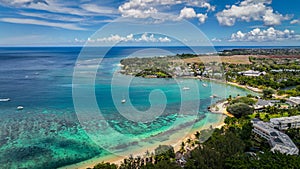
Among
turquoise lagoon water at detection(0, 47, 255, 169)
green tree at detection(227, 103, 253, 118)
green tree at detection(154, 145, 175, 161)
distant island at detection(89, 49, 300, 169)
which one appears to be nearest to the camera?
distant island at detection(89, 49, 300, 169)

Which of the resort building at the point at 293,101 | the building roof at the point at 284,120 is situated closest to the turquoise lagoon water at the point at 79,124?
the building roof at the point at 284,120

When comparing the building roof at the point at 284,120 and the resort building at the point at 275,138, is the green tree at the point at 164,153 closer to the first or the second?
the resort building at the point at 275,138

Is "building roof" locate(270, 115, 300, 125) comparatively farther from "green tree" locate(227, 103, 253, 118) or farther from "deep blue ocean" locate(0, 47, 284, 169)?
"deep blue ocean" locate(0, 47, 284, 169)

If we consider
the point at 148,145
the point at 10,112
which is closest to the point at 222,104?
the point at 148,145

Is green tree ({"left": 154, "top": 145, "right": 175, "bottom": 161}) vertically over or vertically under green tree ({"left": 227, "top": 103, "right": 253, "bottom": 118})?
under

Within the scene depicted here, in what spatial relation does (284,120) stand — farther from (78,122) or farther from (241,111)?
(78,122)

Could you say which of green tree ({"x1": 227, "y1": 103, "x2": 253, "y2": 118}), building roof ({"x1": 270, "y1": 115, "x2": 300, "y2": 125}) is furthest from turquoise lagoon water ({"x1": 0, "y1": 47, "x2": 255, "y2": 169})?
building roof ({"x1": 270, "y1": 115, "x2": 300, "y2": 125})

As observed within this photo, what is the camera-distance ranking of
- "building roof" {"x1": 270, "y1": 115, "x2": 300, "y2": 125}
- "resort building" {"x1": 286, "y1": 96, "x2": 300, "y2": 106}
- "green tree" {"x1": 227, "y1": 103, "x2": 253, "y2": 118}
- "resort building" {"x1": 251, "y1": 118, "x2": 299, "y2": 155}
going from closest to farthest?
"resort building" {"x1": 251, "y1": 118, "x2": 299, "y2": 155}, "building roof" {"x1": 270, "y1": 115, "x2": 300, "y2": 125}, "green tree" {"x1": 227, "y1": 103, "x2": 253, "y2": 118}, "resort building" {"x1": 286, "y1": 96, "x2": 300, "y2": 106}

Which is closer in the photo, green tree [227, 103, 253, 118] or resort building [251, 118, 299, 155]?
resort building [251, 118, 299, 155]
